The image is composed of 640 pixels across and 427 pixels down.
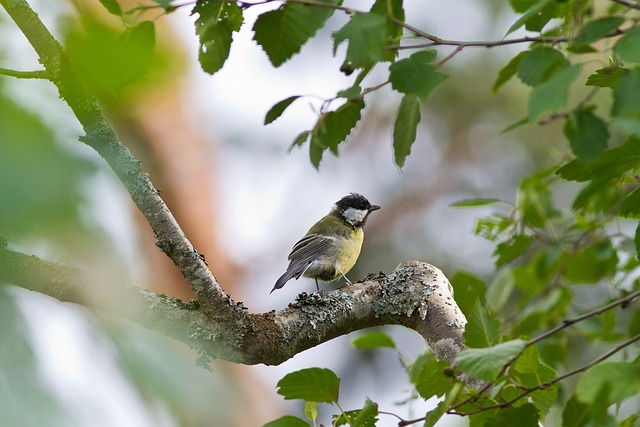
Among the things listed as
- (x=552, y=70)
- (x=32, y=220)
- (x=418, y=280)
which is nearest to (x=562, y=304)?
(x=418, y=280)

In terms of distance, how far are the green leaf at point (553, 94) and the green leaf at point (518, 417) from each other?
0.46 metres

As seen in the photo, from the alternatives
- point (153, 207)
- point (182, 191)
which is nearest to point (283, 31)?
point (153, 207)

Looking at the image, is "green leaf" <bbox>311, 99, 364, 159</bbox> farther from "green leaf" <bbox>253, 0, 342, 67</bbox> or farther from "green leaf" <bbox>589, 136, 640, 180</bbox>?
"green leaf" <bbox>589, 136, 640, 180</bbox>

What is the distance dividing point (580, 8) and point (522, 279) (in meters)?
1.27

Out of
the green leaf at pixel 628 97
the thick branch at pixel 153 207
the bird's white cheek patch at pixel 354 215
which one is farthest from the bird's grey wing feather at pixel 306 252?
the green leaf at pixel 628 97

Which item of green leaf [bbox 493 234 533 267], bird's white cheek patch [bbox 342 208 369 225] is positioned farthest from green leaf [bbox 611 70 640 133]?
bird's white cheek patch [bbox 342 208 369 225]

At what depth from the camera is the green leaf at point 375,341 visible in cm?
195

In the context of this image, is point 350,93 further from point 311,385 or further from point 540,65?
point 311,385

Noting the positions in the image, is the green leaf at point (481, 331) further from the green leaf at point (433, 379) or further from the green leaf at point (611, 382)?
the green leaf at point (611, 382)

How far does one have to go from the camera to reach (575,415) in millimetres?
1210

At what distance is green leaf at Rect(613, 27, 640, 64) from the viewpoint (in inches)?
40.0

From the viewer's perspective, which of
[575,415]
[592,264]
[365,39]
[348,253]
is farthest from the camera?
[348,253]

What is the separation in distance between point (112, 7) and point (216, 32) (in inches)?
11.9

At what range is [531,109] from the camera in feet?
3.36
